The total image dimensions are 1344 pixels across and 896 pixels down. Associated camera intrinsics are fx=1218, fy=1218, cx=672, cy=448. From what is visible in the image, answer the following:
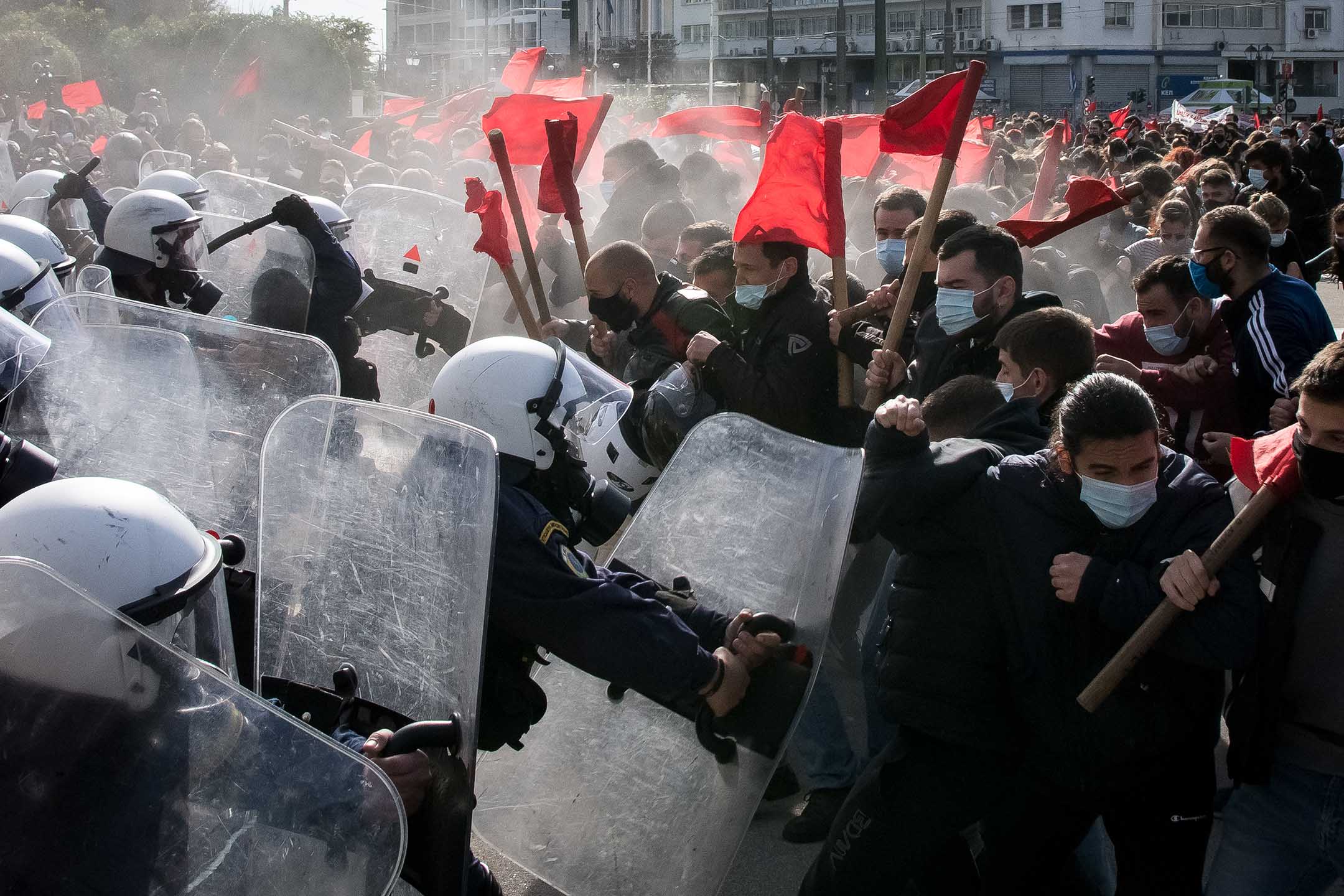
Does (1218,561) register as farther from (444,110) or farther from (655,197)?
(444,110)

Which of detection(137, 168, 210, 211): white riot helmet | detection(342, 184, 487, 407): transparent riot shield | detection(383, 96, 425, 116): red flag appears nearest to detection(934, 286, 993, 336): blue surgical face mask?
detection(342, 184, 487, 407): transparent riot shield

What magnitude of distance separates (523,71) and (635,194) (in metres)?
2.98

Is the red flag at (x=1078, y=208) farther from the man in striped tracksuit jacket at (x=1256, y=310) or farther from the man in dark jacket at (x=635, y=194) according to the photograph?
the man in dark jacket at (x=635, y=194)

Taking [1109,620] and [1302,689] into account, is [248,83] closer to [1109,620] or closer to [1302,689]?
[1109,620]

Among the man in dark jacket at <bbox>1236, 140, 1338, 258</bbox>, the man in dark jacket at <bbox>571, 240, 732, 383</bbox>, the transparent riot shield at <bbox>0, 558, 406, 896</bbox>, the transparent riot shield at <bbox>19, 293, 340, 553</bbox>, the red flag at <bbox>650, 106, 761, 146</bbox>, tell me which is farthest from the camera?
the red flag at <bbox>650, 106, 761, 146</bbox>

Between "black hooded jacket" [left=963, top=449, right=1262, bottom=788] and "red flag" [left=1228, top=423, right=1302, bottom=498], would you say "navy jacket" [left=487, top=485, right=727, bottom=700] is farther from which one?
"red flag" [left=1228, top=423, right=1302, bottom=498]

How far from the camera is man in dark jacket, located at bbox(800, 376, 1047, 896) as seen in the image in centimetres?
247

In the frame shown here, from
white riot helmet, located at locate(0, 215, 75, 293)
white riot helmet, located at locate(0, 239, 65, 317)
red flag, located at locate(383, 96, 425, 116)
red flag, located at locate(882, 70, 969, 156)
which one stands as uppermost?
red flag, located at locate(383, 96, 425, 116)

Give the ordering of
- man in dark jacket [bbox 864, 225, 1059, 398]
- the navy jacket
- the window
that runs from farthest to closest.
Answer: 1. the window
2. man in dark jacket [bbox 864, 225, 1059, 398]
3. the navy jacket

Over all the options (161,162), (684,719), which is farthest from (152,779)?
(161,162)

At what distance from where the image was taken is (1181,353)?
4.33 m

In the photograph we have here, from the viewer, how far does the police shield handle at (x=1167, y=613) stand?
221 centimetres

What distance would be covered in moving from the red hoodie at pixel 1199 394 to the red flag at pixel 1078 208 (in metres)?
0.45

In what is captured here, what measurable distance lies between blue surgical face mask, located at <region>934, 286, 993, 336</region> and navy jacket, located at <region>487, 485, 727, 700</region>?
60.9 inches
